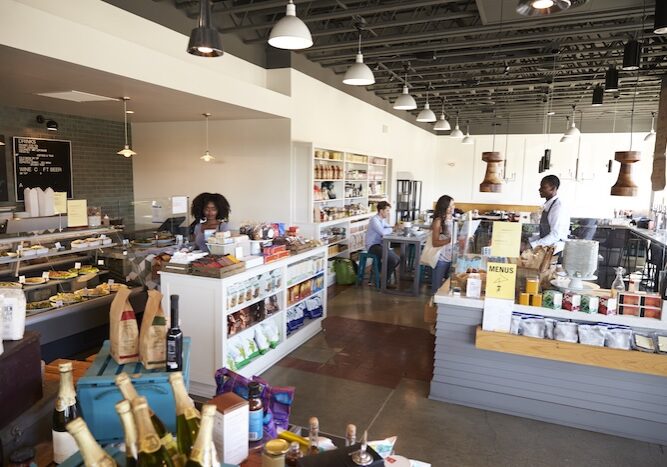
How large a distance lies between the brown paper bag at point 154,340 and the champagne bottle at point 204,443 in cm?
70

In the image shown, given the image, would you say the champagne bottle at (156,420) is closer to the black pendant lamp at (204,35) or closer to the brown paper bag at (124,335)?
the brown paper bag at (124,335)

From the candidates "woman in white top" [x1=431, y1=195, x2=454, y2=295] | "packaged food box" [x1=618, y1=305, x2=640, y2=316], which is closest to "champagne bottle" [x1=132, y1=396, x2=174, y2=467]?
"packaged food box" [x1=618, y1=305, x2=640, y2=316]

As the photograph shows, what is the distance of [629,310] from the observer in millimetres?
3625

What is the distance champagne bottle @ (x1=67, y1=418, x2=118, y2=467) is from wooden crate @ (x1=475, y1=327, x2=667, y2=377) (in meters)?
3.15

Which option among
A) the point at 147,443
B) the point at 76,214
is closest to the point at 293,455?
the point at 147,443

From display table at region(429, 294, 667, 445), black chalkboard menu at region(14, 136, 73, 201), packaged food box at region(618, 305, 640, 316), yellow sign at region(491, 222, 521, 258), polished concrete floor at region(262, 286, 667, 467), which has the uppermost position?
black chalkboard menu at region(14, 136, 73, 201)

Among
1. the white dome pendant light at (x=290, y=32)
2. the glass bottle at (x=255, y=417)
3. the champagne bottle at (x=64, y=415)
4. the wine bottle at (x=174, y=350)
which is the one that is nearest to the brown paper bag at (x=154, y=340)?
the wine bottle at (x=174, y=350)

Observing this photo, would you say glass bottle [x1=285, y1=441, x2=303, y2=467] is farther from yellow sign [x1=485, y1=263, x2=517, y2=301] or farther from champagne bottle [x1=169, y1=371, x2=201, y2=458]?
yellow sign [x1=485, y1=263, x2=517, y2=301]

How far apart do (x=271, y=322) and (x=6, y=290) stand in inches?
126

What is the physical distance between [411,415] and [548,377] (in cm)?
116

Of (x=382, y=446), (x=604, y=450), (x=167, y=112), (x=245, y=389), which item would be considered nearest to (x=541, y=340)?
(x=604, y=450)

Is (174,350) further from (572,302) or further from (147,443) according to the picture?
(572,302)

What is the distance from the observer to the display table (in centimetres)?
357

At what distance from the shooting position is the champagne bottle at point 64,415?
64.6 inches
